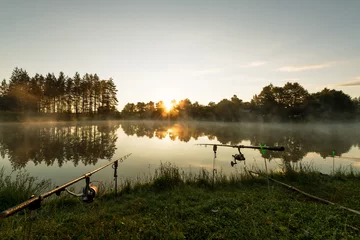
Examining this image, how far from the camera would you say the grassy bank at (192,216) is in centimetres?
400

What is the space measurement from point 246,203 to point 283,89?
79.1 m

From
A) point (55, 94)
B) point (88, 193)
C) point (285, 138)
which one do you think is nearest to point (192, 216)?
point (88, 193)

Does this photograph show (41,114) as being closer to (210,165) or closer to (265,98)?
(210,165)

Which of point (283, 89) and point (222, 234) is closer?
point (222, 234)

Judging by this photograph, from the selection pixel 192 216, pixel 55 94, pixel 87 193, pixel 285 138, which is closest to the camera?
pixel 87 193

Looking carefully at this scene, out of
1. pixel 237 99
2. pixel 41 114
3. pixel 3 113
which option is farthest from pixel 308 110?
pixel 3 113

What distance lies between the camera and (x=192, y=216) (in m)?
4.91

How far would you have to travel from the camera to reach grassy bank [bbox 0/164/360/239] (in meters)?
4.00

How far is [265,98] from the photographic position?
73562mm

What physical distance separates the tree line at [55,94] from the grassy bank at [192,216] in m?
69.1

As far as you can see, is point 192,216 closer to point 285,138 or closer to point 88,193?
point 88,193

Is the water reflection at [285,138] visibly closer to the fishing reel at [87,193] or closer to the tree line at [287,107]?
the fishing reel at [87,193]

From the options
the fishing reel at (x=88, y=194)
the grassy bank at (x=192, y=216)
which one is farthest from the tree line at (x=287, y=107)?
the fishing reel at (x=88, y=194)

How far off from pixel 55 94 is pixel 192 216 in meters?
73.0
